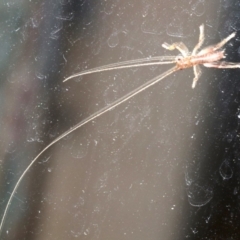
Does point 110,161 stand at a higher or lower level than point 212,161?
higher

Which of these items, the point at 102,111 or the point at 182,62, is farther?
the point at 102,111

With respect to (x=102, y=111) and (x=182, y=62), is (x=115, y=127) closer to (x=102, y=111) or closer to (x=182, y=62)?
(x=102, y=111)

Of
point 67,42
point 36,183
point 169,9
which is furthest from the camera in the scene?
point 36,183

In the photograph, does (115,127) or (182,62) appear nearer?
(182,62)

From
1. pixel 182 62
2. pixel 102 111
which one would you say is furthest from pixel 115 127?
pixel 182 62

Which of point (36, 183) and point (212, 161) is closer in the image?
point (212, 161)

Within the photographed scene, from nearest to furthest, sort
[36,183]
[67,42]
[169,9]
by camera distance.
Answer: [169,9], [67,42], [36,183]

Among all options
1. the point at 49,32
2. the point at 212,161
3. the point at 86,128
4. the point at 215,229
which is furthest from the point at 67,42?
the point at 215,229

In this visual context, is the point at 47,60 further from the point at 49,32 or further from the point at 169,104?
the point at 169,104
